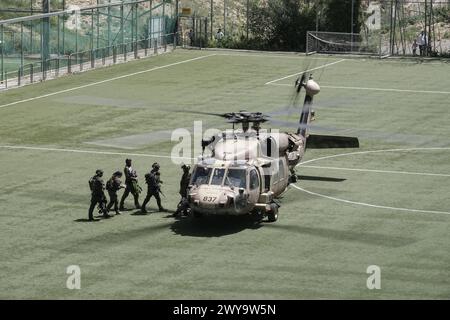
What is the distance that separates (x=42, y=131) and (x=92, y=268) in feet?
84.9

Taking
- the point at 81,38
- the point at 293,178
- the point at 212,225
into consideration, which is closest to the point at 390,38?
the point at 81,38

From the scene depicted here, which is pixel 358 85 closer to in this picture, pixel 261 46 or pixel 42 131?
pixel 261 46

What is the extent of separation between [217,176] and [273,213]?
8.67 feet

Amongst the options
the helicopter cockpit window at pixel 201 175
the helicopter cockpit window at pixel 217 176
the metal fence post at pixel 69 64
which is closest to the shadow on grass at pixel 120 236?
the helicopter cockpit window at pixel 201 175

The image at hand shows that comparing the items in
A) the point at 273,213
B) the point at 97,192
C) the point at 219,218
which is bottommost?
the point at 219,218

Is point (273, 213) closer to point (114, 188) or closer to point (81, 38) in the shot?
point (114, 188)

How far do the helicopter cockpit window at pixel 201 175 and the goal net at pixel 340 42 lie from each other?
5046 centimetres

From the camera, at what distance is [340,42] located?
88.0 m

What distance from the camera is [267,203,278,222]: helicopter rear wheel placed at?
3922 centimetres

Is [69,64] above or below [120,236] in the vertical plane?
above

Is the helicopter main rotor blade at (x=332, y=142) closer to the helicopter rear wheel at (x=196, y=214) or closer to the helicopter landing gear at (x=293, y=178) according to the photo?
the helicopter landing gear at (x=293, y=178)

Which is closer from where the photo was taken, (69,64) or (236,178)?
(236,178)

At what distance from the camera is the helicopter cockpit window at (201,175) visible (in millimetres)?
38312

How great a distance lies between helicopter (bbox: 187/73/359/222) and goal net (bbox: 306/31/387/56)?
150ft
